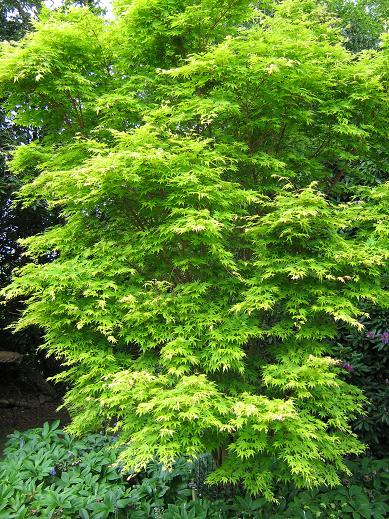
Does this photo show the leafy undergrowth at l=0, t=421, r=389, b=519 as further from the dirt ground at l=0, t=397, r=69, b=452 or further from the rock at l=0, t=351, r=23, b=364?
the rock at l=0, t=351, r=23, b=364

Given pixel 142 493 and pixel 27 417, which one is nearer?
pixel 142 493

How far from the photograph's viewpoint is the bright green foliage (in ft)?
8.53

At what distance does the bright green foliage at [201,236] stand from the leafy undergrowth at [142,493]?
24.6 inches

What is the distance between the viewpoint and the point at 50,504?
3.57 m

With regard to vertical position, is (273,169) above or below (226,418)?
above

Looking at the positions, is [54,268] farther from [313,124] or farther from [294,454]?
[313,124]

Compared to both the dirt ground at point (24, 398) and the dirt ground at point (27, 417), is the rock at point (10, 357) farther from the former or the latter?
the dirt ground at point (27, 417)

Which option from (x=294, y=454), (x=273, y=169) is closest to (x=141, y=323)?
(x=294, y=454)

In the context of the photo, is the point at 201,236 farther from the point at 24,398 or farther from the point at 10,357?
the point at 24,398

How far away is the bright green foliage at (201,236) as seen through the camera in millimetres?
2599

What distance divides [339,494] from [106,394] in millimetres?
2514

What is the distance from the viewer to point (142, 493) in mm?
3984

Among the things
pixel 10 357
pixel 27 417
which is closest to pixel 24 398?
pixel 27 417

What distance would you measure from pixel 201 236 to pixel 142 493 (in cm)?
266
